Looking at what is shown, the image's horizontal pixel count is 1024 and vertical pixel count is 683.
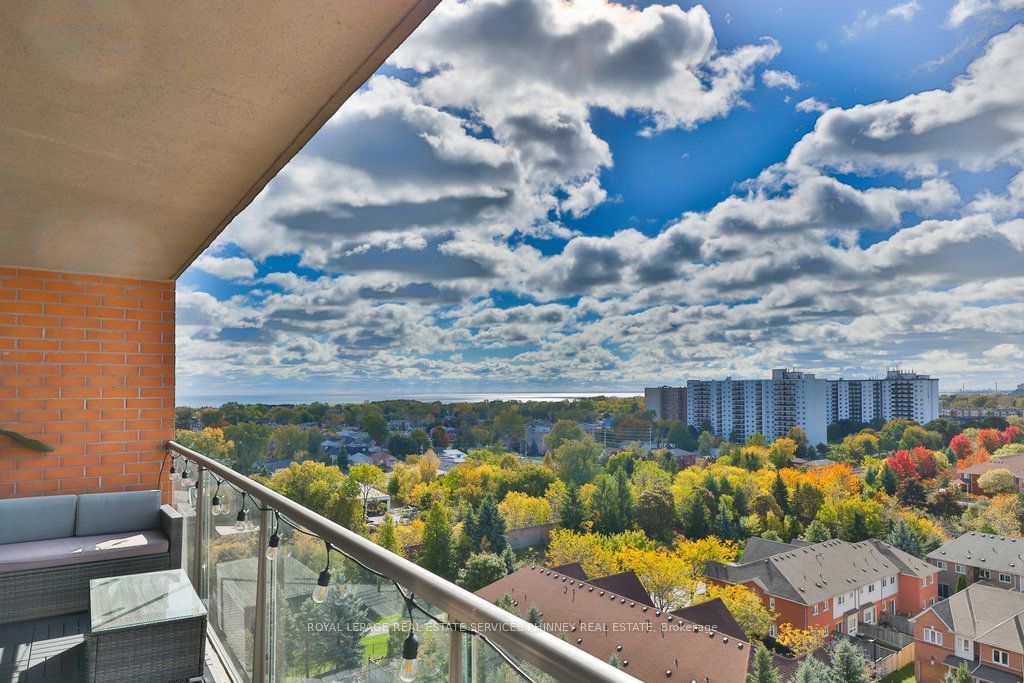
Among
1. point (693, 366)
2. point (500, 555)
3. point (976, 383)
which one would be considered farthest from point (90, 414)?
point (693, 366)

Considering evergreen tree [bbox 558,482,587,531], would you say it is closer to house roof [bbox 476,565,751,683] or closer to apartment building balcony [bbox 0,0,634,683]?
house roof [bbox 476,565,751,683]

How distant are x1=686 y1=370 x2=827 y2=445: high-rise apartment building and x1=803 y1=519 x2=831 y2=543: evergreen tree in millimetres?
4549

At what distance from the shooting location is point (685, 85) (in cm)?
4559

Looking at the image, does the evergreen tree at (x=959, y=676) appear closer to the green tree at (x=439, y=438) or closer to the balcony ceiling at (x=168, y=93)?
the green tree at (x=439, y=438)

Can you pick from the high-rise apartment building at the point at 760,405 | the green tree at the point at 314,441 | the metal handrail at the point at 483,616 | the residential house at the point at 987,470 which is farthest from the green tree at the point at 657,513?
the metal handrail at the point at 483,616

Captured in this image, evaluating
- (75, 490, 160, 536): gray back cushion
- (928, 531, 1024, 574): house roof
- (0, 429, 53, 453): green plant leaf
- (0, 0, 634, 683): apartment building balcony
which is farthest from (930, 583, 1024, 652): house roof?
(0, 429, 53, 453): green plant leaf

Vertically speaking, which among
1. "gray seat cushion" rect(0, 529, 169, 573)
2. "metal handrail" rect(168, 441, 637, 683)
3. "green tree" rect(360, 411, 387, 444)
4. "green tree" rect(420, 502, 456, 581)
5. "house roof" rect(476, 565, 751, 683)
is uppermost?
"metal handrail" rect(168, 441, 637, 683)

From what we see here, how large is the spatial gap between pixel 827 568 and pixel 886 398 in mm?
8839

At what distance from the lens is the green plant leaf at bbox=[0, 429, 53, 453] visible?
3.53 metres

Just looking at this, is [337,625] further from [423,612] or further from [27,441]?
[27,441]

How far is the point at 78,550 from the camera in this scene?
3.07 metres

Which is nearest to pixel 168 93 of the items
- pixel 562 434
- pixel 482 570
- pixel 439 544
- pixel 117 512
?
pixel 117 512

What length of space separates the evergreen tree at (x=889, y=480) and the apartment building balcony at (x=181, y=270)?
29.2m

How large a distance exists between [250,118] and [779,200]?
1962 inches
